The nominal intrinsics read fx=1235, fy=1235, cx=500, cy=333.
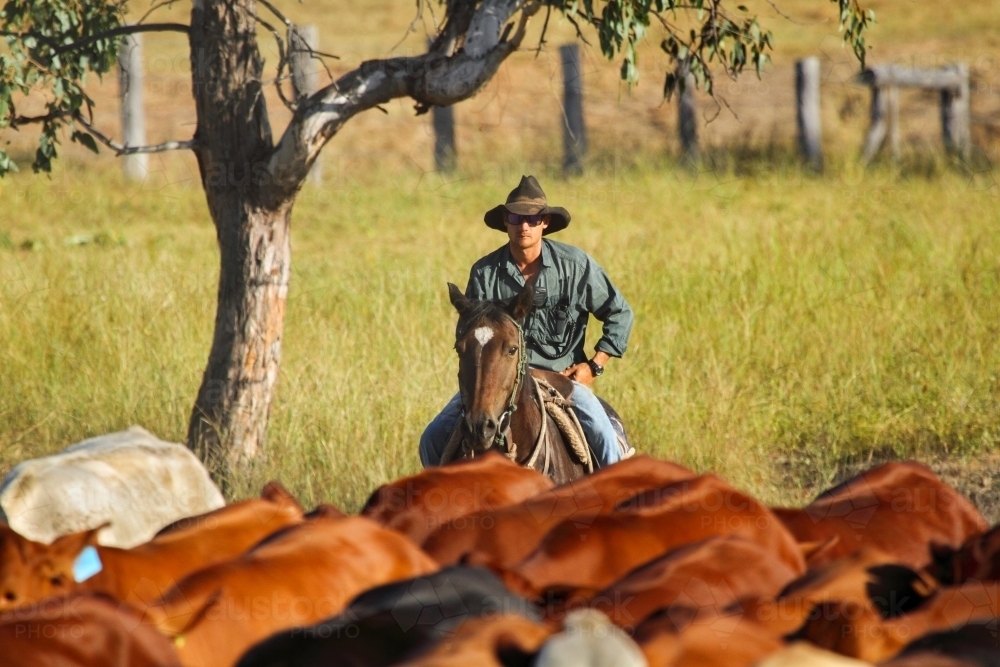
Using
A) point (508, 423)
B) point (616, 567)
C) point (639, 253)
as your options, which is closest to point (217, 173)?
point (508, 423)

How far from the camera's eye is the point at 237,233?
7.20 meters

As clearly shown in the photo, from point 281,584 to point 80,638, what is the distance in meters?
0.75

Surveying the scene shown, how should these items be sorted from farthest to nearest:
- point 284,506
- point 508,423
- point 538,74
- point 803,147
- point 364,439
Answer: point 538,74
point 803,147
point 364,439
point 508,423
point 284,506

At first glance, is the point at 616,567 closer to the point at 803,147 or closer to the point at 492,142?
the point at 803,147

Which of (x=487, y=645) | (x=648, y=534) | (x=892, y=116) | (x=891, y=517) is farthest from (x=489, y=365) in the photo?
(x=892, y=116)

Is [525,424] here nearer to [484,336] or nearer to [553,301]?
[484,336]

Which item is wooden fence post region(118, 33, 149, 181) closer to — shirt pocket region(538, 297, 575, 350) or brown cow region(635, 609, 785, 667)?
shirt pocket region(538, 297, 575, 350)

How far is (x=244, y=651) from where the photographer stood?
364cm

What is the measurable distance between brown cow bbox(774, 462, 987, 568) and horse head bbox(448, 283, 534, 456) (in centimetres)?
144

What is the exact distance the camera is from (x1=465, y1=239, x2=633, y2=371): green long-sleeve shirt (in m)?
6.74

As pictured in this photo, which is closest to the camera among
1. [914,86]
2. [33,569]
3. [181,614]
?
[181,614]

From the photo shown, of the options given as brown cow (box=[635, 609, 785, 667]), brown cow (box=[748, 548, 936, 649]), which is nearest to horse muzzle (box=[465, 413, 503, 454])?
brown cow (box=[748, 548, 936, 649])

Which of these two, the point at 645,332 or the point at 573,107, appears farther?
the point at 573,107

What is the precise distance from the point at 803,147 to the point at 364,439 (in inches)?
421
